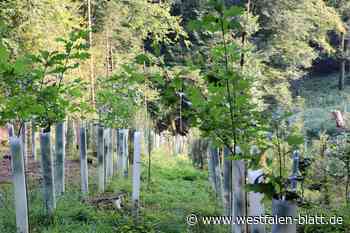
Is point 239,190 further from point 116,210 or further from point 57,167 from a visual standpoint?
point 57,167

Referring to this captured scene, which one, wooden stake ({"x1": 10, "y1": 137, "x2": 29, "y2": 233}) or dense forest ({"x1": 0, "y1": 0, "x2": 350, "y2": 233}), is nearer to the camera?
dense forest ({"x1": 0, "y1": 0, "x2": 350, "y2": 233})

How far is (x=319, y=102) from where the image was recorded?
21.9 meters

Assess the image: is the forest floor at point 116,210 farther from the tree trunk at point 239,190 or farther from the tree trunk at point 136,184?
the tree trunk at point 239,190

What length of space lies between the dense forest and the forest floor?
2 cm

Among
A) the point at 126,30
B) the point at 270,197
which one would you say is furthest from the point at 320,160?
the point at 126,30

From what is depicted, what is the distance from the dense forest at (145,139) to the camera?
1.57m

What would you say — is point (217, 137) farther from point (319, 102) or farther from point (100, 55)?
point (319, 102)

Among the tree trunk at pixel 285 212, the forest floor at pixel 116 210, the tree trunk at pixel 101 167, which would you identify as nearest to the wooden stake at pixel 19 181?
the forest floor at pixel 116 210

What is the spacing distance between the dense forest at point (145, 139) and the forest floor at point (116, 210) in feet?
0.05

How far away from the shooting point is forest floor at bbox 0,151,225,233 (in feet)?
10.9

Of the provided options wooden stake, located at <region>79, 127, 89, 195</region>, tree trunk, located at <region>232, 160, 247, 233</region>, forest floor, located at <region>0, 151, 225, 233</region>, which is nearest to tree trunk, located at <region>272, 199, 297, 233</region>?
tree trunk, located at <region>232, 160, 247, 233</region>

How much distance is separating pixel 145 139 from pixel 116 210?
21.3ft

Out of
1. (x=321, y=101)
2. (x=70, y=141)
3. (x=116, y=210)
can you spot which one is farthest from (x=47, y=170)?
(x=321, y=101)

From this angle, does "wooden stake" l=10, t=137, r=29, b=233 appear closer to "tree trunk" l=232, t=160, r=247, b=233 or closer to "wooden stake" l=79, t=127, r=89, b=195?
"tree trunk" l=232, t=160, r=247, b=233
